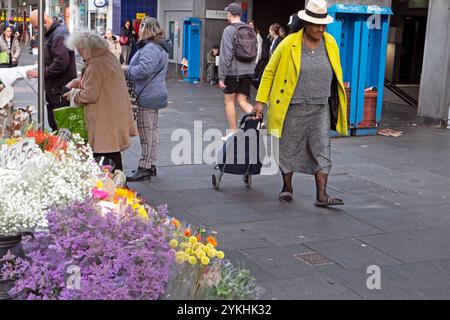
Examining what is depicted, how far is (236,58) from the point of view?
8.48 meters

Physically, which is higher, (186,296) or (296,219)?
(186,296)

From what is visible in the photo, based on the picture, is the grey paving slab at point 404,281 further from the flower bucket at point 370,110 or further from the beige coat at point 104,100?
the flower bucket at point 370,110

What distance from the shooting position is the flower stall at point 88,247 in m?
2.65

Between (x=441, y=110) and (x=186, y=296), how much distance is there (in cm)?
972

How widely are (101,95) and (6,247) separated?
2.79m

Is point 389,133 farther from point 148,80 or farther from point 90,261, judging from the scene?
point 90,261

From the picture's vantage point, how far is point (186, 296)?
8.72 feet

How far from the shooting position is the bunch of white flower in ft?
9.61

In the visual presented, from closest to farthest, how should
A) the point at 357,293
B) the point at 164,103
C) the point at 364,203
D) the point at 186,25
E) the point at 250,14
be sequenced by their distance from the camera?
the point at 357,293, the point at 364,203, the point at 164,103, the point at 186,25, the point at 250,14

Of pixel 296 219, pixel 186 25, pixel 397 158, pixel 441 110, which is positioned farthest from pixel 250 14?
pixel 296 219

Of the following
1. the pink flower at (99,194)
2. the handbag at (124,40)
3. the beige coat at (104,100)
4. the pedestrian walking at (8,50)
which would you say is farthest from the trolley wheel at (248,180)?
the handbag at (124,40)

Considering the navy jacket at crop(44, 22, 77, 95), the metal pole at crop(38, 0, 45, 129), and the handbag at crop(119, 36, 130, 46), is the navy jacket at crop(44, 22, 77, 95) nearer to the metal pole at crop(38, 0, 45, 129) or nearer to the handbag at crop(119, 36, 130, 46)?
the metal pole at crop(38, 0, 45, 129)

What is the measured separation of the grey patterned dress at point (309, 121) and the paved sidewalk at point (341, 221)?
418 mm
